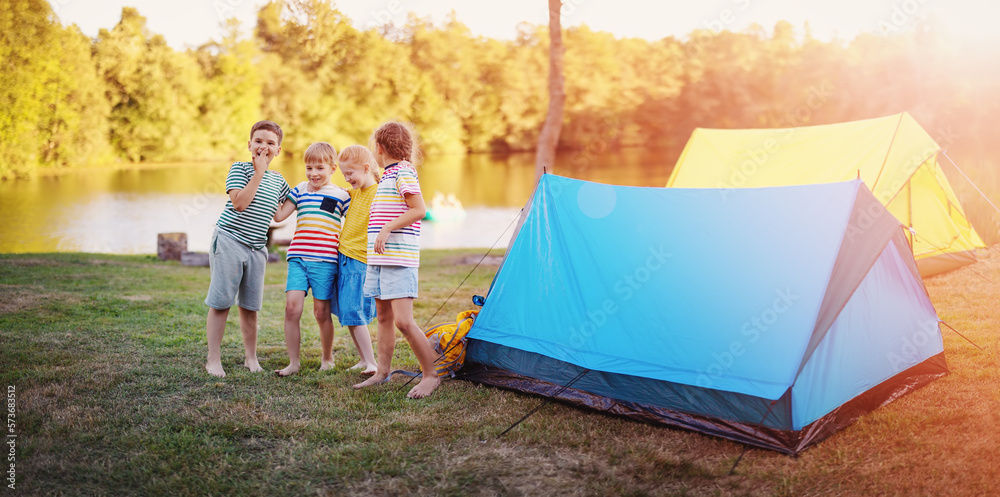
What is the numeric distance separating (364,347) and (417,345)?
62cm

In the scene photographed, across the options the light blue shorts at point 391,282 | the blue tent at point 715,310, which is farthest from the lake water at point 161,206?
the light blue shorts at point 391,282

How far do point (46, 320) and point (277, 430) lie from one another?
322 cm

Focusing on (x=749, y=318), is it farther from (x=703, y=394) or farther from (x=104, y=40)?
(x=104, y=40)

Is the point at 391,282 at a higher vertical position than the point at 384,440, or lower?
higher

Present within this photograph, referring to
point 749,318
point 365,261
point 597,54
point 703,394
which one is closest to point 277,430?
point 365,261

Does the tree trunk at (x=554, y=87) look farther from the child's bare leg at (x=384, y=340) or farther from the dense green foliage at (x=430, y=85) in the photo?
the dense green foliage at (x=430, y=85)

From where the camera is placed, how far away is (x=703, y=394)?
3031 mm

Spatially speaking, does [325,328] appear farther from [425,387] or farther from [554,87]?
[554,87]

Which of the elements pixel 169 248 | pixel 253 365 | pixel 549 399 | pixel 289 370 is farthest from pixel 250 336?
pixel 169 248

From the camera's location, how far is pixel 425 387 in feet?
11.8

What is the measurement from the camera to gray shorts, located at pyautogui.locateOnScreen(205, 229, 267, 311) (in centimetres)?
374

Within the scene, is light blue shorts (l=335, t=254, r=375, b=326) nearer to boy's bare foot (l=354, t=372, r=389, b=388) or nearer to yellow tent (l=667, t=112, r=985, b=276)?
boy's bare foot (l=354, t=372, r=389, b=388)

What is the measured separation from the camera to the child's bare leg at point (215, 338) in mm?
3826

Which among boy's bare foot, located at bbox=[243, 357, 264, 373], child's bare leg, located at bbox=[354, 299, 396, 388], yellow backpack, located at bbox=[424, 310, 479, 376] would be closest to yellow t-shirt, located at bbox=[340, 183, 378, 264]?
child's bare leg, located at bbox=[354, 299, 396, 388]
